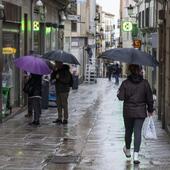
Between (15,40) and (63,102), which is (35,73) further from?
(15,40)

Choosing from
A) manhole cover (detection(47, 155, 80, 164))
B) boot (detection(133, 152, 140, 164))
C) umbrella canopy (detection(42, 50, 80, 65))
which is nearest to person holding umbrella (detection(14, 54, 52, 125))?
umbrella canopy (detection(42, 50, 80, 65))

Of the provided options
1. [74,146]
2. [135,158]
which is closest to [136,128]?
[135,158]

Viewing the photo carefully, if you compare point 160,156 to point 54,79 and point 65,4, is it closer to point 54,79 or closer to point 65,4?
point 54,79

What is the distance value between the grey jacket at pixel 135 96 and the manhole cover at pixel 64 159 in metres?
1.34

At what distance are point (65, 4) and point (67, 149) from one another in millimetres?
21985

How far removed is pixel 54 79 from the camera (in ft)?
54.4

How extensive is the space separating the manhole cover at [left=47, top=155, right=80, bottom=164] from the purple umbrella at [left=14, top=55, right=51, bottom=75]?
4631 mm

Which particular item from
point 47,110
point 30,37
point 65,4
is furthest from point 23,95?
point 65,4

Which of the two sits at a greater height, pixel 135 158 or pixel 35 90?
pixel 35 90

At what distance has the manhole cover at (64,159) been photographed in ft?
36.3

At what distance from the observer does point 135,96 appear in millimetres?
10672

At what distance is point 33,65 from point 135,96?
5.72 m

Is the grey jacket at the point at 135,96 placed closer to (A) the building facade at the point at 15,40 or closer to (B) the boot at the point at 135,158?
(B) the boot at the point at 135,158

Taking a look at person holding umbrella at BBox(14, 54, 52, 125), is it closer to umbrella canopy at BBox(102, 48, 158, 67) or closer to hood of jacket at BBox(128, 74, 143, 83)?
umbrella canopy at BBox(102, 48, 158, 67)
